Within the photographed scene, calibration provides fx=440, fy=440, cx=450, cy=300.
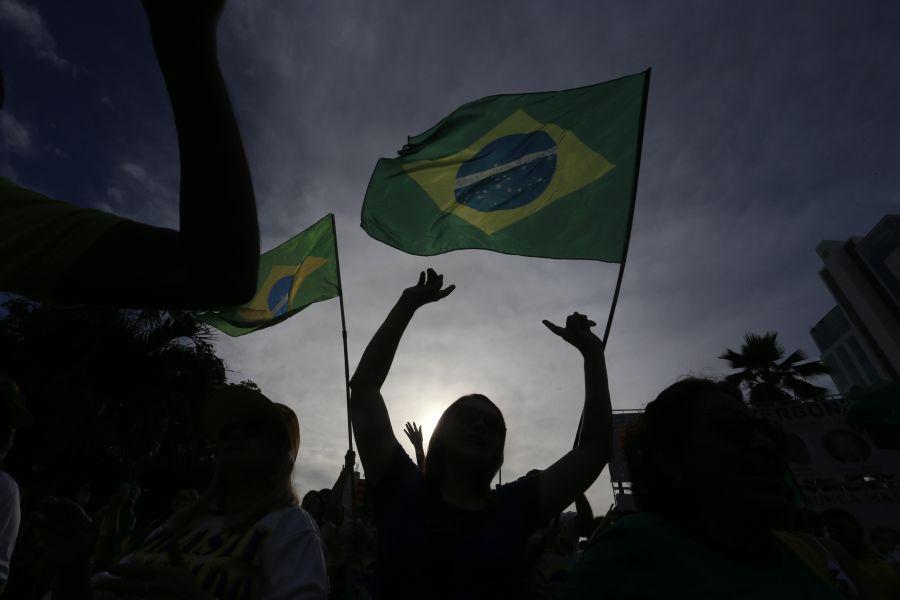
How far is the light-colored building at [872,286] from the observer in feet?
87.5

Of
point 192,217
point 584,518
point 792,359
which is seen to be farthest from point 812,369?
point 192,217

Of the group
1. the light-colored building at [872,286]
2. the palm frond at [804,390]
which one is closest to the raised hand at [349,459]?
the palm frond at [804,390]

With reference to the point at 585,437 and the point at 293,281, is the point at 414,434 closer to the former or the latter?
→ the point at 585,437

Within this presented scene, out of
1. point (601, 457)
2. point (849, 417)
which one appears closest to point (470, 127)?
point (601, 457)

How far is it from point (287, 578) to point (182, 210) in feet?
4.22

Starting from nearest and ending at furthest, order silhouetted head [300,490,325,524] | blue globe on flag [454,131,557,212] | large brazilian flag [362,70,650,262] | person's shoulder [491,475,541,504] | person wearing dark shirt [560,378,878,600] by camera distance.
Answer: person wearing dark shirt [560,378,878,600]
person's shoulder [491,475,541,504]
large brazilian flag [362,70,650,262]
blue globe on flag [454,131,557,212]
silhouetted head [300,490,325,524]

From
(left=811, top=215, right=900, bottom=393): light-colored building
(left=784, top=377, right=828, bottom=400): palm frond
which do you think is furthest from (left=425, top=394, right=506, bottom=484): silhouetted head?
(left=811, top=215, right=900, bottom=393): light-colored building

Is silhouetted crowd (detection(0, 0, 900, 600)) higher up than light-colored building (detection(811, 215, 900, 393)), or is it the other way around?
light-colored building (detection(811, 215, 900, 393))

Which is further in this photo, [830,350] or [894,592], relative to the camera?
[830,350]

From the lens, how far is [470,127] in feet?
15.5

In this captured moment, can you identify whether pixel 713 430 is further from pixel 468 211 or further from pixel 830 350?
pixel 830 350

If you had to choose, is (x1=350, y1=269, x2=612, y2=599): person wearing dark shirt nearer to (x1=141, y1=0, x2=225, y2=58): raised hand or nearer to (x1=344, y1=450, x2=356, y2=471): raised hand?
(x1=141, y1=0, x2=225, y2=58): raised hand

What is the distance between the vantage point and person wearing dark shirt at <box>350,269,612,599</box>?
1670mm

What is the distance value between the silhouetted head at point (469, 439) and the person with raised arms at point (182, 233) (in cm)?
163
